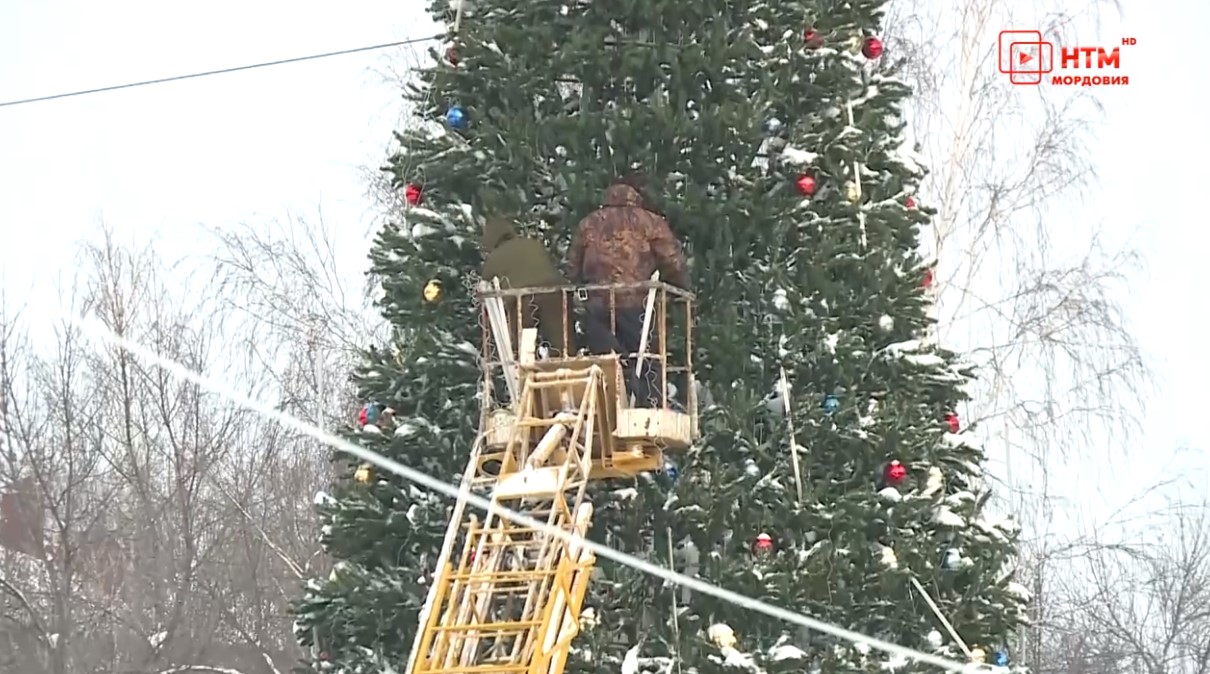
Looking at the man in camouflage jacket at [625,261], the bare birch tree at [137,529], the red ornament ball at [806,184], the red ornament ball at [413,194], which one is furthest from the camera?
A: the bare birch tree at [137,529]

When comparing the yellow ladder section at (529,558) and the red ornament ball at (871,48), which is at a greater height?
the red ornament ball at (871,48)

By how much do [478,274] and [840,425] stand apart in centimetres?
231

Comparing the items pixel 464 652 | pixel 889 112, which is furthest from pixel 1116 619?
pixel 464 652

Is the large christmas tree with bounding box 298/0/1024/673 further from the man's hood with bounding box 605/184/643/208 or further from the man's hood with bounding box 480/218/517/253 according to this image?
the man's hood with bounding box 480/218/517/253

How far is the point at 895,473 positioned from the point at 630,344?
169cm

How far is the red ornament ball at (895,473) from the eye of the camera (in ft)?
31.4

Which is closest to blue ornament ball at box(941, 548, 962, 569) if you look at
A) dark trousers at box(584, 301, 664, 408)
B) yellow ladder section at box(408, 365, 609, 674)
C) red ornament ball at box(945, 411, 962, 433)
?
red ornament ball at box(945, 411, 962, 433)

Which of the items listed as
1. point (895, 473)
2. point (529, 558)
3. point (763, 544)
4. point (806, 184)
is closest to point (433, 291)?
point (529, 558)

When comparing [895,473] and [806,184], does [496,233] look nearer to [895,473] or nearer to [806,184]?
[806,184]

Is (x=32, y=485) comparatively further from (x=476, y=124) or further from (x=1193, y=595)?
(x=1193, y=595)

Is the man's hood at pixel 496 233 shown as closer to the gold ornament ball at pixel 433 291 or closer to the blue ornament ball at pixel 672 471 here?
the gold ornament ball at pixel 433 291

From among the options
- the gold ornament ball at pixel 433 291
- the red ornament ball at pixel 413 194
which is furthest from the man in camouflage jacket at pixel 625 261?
the red ornament ball at pixel 413 194

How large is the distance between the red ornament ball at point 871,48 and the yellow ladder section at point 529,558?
3.17 meters

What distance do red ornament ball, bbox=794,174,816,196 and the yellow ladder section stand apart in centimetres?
203
